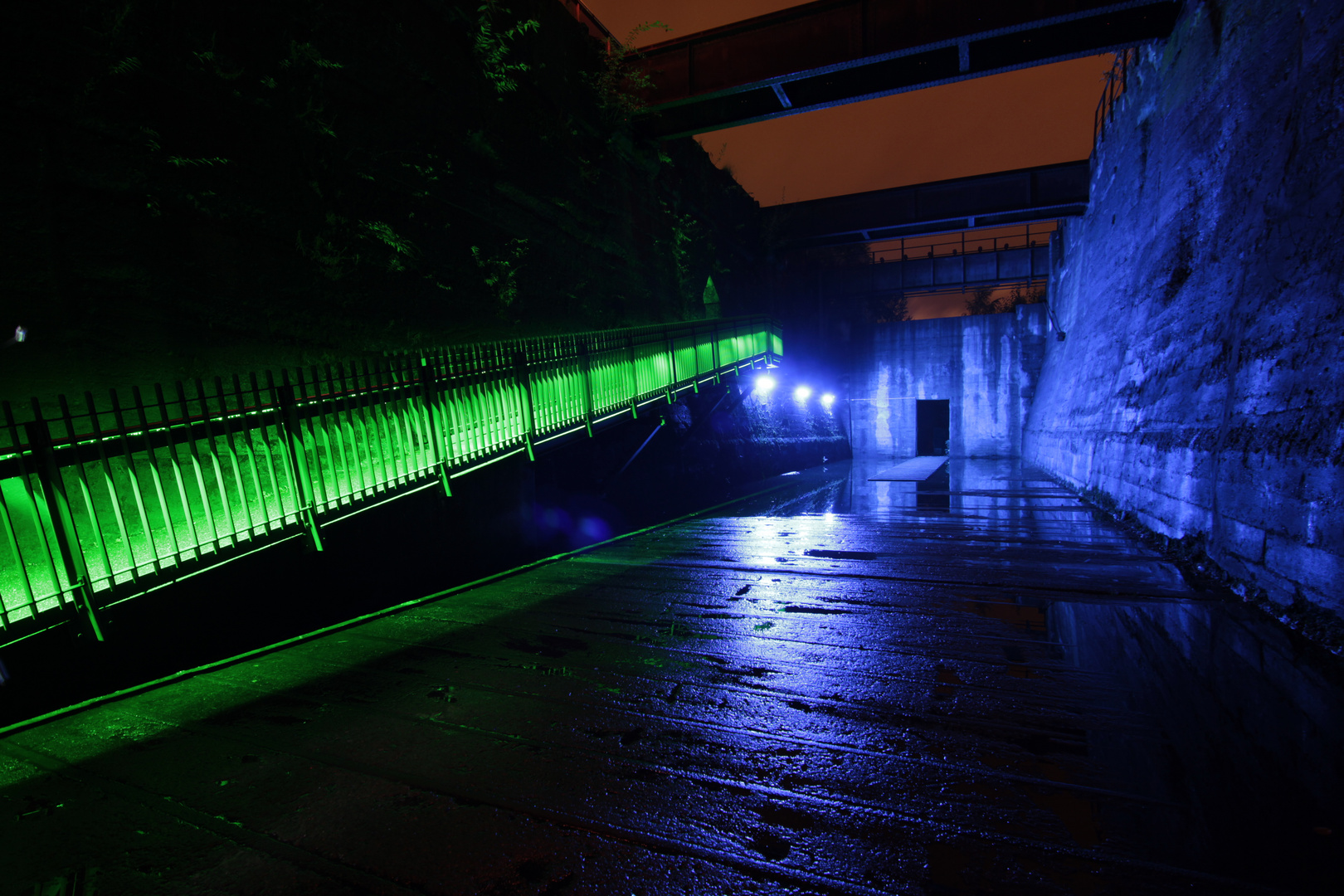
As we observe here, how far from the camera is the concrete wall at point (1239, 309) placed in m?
3.14

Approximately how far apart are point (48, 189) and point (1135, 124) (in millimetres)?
14569

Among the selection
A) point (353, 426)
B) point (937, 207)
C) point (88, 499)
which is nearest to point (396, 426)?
point (353, 426)

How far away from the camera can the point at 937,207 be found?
17703 millimetres

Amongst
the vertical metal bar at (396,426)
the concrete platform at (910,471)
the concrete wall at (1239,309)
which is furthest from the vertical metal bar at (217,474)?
the concrete platform at (910,471)

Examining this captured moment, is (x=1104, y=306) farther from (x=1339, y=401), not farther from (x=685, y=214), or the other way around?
(x=685, y=214)

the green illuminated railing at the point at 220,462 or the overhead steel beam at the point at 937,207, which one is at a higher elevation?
the overhead steel beam at the point at 937,207

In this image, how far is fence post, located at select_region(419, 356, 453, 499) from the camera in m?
5.74

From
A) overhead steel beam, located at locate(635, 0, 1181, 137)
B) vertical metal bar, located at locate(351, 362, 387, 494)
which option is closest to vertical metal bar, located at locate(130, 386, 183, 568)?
vertical metal bar, located at locate(351, 362, 387, 494)

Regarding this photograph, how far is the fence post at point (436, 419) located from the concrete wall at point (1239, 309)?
6.76 m

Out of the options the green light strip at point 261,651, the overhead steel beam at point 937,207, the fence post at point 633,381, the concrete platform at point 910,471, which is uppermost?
the overhead steel beam at point 937,207

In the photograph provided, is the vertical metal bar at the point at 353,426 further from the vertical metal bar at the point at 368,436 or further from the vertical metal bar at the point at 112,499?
the vertical metal bar at the point at 112,499

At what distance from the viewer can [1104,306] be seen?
32.7 ft

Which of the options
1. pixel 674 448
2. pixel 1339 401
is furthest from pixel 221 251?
pixel 1339 401

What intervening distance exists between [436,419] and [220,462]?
2.03 m
